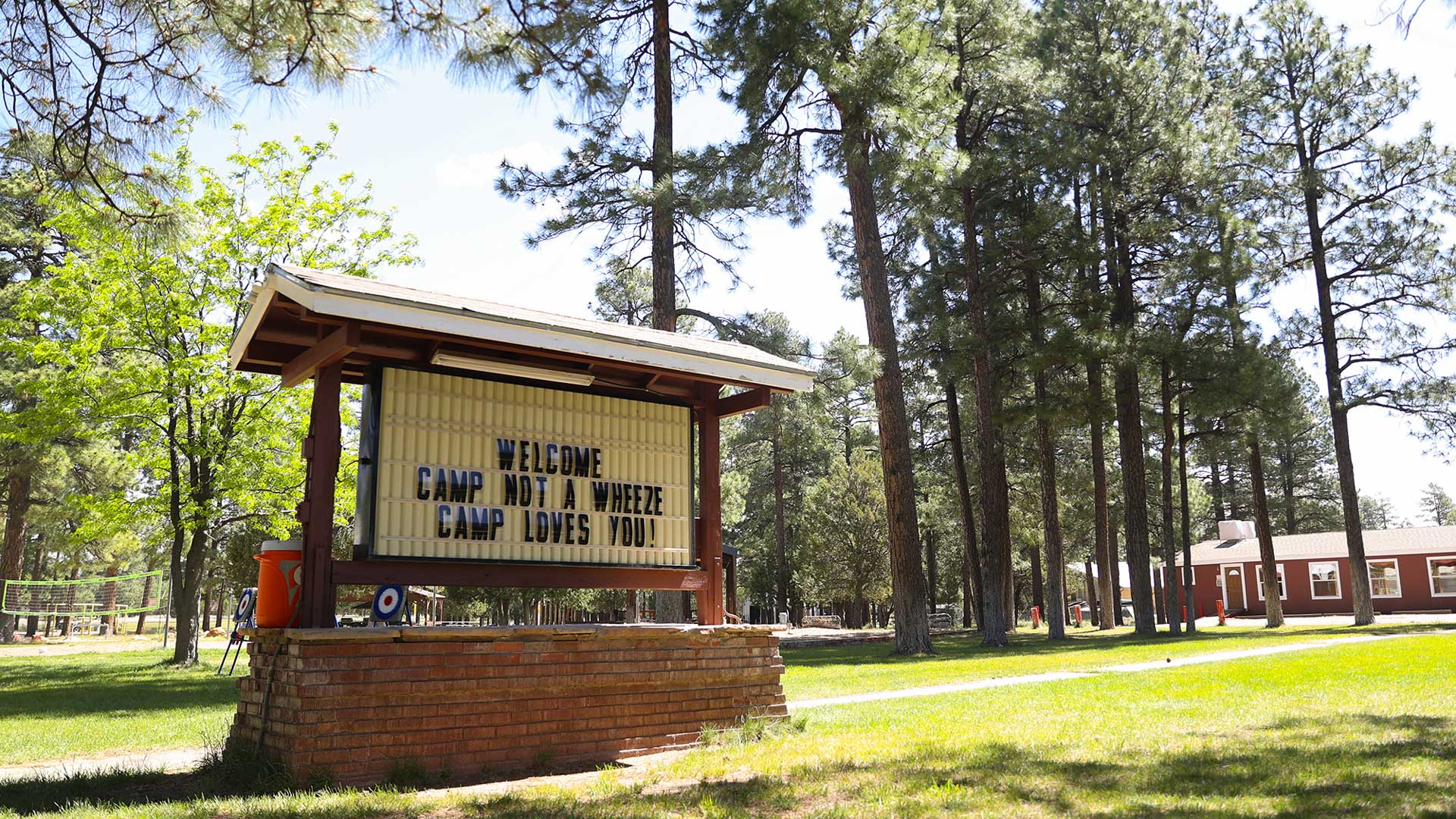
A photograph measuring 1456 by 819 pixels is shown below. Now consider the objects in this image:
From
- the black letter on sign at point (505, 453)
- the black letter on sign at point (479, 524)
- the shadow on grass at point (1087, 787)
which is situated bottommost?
the shadow on grass at point (1087, 787)

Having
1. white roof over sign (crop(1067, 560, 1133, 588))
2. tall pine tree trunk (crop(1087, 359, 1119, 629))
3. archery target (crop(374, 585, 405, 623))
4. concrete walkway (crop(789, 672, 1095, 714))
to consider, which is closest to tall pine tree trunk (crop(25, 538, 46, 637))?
tall pine tree trunk (crop(1087, 359, 1119, 629))

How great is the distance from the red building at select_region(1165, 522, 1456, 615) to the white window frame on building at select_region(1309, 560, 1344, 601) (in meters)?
0.03

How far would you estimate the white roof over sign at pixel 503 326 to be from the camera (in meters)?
6.24

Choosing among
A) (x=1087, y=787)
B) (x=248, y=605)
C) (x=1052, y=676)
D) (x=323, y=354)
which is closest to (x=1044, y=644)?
(x=1052, y=676)

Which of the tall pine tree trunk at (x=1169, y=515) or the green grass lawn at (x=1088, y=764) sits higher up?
the tall pine tree trunk at (x=1169, y=515)

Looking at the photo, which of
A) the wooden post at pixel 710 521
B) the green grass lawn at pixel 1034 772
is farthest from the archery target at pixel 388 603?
the wooden post at pixel 710 521

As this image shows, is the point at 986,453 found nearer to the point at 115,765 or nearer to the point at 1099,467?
the point at 1099,467

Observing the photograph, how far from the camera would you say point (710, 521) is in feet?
27.0

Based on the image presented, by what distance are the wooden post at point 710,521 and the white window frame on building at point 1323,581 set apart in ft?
131

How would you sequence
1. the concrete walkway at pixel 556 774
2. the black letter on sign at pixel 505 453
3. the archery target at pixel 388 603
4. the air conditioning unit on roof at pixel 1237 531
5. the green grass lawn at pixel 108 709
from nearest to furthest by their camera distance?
the concrete walkway at pixel 556 774, the archery target at pixel 388 603, the black letter on sign at pixel 505 453, the green grass lawn at pixel 108 709, the air conditioning unit on roof at pixel 1237 531

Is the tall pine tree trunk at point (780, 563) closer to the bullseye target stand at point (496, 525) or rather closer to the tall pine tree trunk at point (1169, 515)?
the tall pine tree trunk at point (1169, 515)

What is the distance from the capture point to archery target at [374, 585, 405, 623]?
7.08 meters

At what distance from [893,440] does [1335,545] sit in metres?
31.3

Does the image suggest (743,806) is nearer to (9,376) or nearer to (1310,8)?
(9,376)
